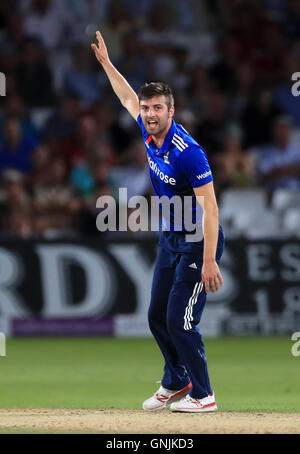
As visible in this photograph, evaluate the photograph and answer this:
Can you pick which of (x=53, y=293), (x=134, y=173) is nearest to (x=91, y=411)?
(x=53, y=293)

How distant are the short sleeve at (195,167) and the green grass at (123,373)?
1.86m

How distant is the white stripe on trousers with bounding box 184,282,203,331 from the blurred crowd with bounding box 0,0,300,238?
22.3 ft

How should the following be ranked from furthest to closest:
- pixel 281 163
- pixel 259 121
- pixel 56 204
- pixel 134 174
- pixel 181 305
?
1. pixel 259 121
2. pixel 281 163
3. pixel 134 174
4. pixel 56 204
5. pixel 181 305

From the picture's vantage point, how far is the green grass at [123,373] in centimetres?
859

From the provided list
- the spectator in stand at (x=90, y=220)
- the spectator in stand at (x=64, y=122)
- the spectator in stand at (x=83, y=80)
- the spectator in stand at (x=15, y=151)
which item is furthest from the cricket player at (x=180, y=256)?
the spectator in stand at (x=83, y=80)

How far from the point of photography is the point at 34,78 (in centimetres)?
1673

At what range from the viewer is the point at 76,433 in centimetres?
667

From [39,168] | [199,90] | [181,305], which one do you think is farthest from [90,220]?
[181,305]

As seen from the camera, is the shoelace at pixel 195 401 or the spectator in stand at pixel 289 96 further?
the spectator in stand at pixel 289 96

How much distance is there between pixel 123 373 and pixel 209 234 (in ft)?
12.8

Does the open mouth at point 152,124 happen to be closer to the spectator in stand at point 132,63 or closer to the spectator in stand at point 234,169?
the spectator in stand at point 234,169

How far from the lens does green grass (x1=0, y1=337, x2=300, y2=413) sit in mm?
8586

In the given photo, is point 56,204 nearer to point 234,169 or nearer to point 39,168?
point 39,168

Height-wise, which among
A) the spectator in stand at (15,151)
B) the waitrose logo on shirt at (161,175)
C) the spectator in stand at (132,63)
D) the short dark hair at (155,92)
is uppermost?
the spectator in stand at (132,63)
